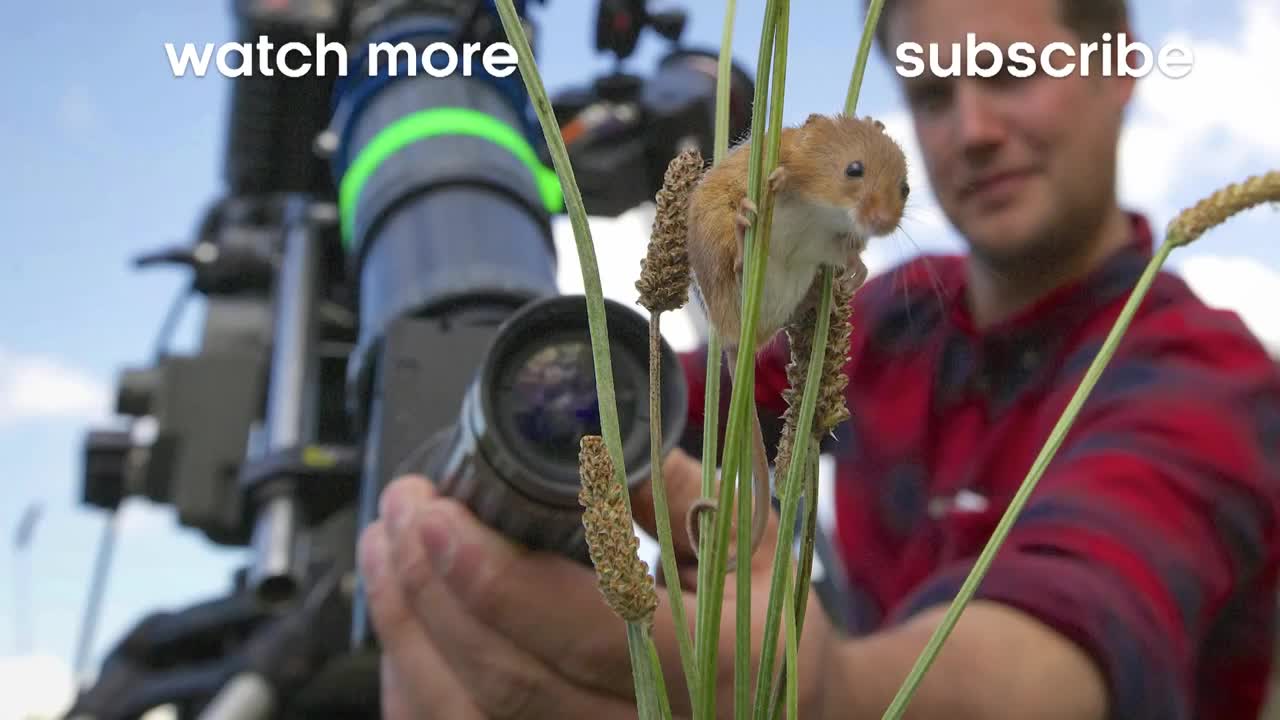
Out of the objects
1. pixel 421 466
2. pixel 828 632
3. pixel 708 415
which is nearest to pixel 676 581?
pixel 708 415

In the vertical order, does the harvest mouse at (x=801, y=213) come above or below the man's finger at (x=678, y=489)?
above

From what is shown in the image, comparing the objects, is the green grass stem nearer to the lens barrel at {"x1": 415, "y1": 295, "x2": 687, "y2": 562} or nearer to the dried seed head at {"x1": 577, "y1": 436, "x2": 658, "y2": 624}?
the dried seed head at {"x1": 577, "y1": 436, "x2": 658, "y2": 624}

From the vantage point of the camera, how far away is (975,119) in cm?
75

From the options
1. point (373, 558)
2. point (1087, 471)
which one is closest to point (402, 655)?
point (373, 558)

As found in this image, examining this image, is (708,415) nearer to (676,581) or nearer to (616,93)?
(676,581)

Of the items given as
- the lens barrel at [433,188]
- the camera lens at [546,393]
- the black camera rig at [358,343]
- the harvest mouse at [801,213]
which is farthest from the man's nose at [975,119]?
the harvest mouse at [801,213]

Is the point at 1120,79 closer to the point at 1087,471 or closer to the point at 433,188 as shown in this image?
the point at 1087,471

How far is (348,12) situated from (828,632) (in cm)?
81

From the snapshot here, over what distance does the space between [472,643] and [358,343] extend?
1.36 ft

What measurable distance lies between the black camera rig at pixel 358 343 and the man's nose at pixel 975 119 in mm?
142

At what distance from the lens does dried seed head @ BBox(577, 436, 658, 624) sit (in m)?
0.23

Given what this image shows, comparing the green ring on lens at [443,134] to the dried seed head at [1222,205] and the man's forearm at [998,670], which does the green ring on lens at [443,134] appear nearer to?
the man's forearm at [998,670]

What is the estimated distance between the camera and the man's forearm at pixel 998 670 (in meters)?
0.49

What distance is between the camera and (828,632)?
0.46 metres
